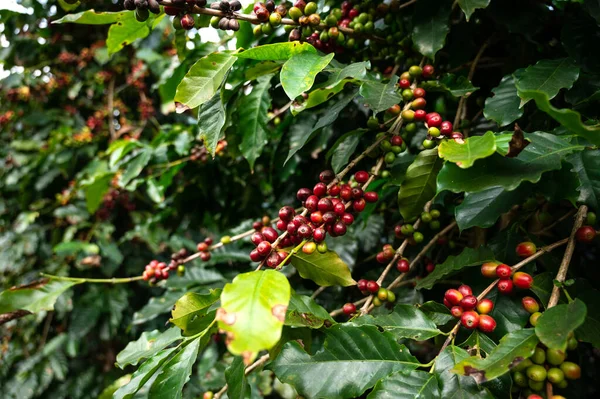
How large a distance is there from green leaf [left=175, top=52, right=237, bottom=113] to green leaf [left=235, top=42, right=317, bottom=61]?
39 mm

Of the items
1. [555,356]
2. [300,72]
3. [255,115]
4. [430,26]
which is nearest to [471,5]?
[430,26]

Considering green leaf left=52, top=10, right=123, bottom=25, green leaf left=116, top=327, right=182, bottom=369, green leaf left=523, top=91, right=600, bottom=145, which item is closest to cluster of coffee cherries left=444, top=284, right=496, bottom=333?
green leaf left=523, top=91, right=600, bottom=145

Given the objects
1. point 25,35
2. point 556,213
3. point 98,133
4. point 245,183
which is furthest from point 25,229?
point 556,213

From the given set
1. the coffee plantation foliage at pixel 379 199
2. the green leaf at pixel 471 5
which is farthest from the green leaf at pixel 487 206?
the green leaf at pixel 471 5

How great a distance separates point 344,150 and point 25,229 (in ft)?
6.63

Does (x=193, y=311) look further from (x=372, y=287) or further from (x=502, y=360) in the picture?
(x=502, y=360)

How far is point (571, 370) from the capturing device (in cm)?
48

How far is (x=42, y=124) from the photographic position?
7.90ft

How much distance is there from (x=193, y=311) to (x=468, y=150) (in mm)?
453

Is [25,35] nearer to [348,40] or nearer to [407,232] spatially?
[348,40]

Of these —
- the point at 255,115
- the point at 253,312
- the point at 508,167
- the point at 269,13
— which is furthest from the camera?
the point at 255,115

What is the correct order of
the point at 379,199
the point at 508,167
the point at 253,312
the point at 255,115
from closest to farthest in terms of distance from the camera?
1. the point at 253,312
2. the point at 508,167
3. the point at 255,115
4. the point at 379,199

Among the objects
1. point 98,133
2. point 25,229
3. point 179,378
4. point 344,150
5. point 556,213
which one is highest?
point 344,150

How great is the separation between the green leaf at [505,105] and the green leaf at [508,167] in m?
0.16
